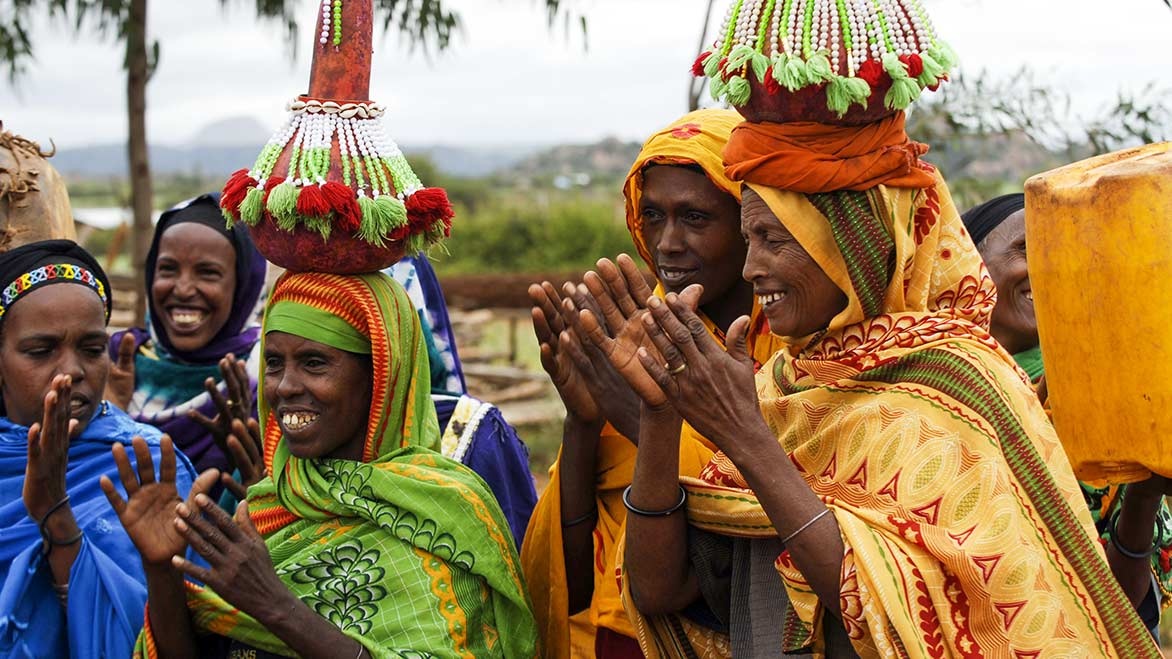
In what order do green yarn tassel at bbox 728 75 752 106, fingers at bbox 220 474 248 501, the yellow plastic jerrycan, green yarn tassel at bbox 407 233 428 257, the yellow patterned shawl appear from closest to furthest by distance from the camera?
1. the yellow patterned shawl
2. the yellow plastic jerrycan
3. green yarn tassel at bbox 728 75 752 106
4. green yarn tassel at bbox 407 233 428 257
5. fingers at bbox 220 474 248 501

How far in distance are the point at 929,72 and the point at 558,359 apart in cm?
123

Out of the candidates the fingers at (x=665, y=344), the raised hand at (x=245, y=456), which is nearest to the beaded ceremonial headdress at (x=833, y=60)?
the fingers at (x=665, y=344)

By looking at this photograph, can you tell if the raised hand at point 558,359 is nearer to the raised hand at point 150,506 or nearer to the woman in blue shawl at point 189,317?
the raised hand at point 150,506

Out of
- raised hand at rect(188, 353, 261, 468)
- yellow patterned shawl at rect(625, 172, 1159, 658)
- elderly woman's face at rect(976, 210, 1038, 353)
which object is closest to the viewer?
yellow patterned shawl at rect(625, 172, 1159, 658)

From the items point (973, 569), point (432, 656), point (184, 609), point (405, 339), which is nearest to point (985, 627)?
point (973, 569)

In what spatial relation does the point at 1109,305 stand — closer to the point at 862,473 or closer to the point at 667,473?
the point at 862,473

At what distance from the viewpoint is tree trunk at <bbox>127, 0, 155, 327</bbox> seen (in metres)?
8.28

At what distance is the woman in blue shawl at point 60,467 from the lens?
3.63m

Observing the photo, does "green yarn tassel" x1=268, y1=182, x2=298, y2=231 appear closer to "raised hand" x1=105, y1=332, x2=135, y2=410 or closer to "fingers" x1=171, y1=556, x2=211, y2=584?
"fingers" x1=171, y1=556, x2=211, y2=584

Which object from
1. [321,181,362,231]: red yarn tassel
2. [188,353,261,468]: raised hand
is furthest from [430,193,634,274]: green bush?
[321,181,362,231]: red yarn tassel

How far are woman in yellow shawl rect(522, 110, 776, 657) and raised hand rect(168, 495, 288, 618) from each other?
0.89 m

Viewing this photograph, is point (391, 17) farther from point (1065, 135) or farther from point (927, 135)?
point (1065, 135)

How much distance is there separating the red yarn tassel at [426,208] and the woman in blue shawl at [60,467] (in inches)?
37.2

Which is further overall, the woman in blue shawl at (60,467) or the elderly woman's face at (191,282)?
the elderly woman's face at (191,282)
